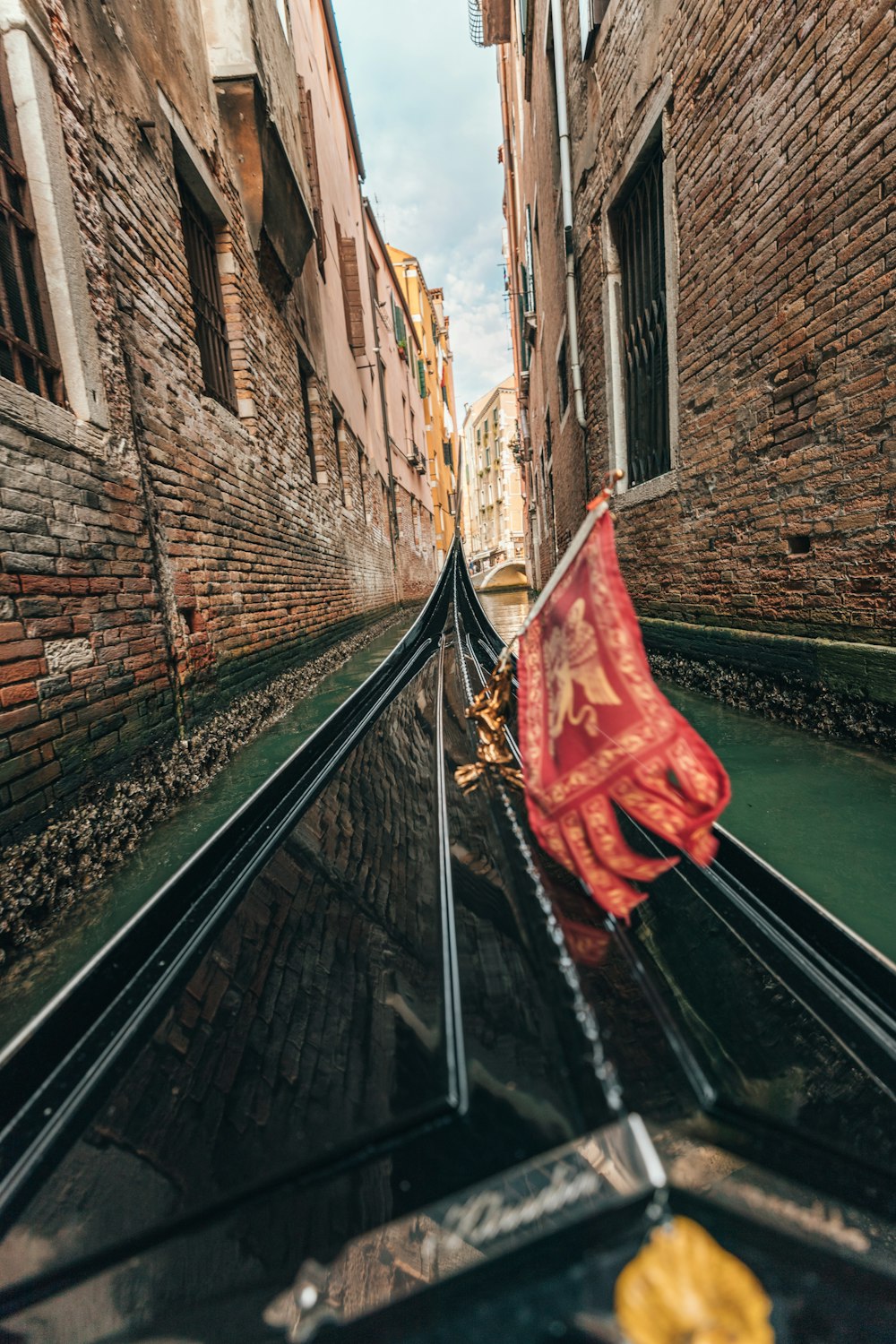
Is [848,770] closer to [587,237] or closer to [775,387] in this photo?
[775,387]

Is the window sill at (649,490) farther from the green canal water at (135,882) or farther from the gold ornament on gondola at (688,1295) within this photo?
the gold ornament on gondola at (688,1295)

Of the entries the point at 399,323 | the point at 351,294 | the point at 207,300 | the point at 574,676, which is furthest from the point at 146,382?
the point at 399,323

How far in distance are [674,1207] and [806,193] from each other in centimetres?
366

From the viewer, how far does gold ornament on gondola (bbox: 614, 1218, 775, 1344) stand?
19.7 inches

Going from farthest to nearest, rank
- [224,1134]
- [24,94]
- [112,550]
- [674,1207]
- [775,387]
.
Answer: [775,387]
[112,550]
[24,94]
[224,1134]
[674,1207]

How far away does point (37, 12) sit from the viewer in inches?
85.7

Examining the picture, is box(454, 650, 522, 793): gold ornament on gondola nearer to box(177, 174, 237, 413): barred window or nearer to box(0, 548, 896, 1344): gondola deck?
box(0, 548, 896, 1344): gondola deck

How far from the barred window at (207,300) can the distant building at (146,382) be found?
0.02 metres

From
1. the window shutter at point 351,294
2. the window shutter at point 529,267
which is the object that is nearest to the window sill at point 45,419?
the window shutter at point 351,294

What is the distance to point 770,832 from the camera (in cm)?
198

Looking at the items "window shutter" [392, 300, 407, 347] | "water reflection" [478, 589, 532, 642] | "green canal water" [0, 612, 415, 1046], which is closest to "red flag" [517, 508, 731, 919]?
"green canal water" [0, 612, 415, 1046]

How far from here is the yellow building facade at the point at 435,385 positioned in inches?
790

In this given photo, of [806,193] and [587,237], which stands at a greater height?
[587,237]

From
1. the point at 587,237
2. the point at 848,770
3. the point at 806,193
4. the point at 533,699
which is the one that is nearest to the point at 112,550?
the point at 533,699
